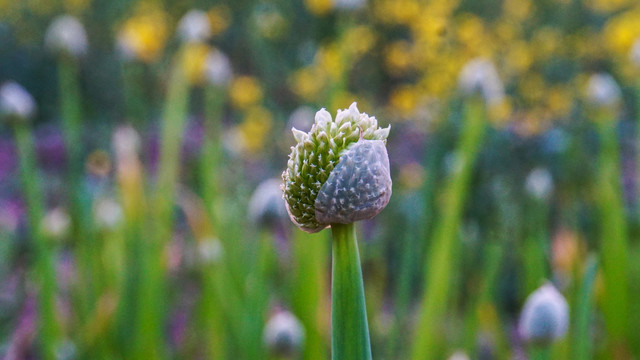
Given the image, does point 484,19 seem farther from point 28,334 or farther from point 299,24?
point 28,334

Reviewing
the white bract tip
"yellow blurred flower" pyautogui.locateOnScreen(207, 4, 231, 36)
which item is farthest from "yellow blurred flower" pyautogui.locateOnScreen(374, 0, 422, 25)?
the white bract tip

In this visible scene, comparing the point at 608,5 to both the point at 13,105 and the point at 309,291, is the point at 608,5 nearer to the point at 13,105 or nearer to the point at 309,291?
the point at 309,291

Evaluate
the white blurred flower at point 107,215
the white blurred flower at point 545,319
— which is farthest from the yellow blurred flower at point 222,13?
the white blurred flower at point 545,319

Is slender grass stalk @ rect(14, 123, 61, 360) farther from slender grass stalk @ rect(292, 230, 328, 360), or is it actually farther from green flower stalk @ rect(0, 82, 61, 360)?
slender grass stalk @ rect(292, 230, 328, 360)

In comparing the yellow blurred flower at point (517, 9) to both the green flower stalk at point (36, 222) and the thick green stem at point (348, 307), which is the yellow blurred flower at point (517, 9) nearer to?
the green flower stalk at point (36, 222)

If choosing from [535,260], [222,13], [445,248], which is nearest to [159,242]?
[445,248]

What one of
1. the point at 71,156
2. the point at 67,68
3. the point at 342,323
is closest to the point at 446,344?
the point at 71,156

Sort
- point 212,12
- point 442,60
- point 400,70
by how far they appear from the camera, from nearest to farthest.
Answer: point 442,60
point 400,70
point 212,12
